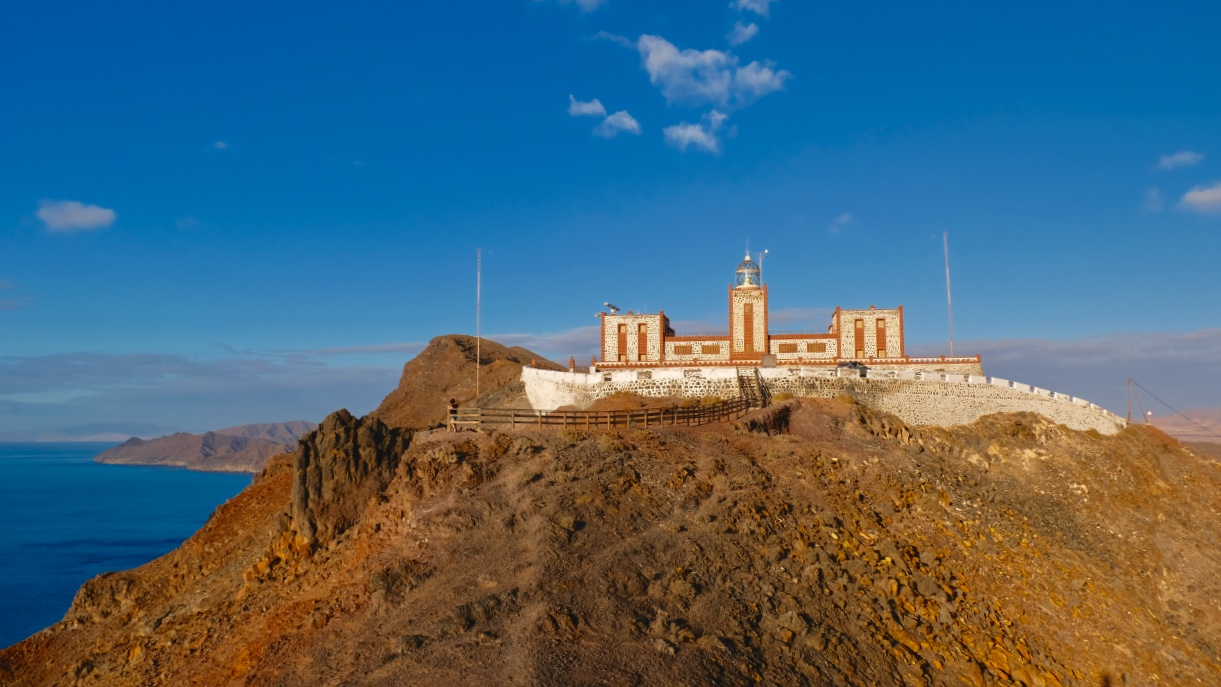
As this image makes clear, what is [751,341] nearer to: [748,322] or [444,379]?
[748,322]

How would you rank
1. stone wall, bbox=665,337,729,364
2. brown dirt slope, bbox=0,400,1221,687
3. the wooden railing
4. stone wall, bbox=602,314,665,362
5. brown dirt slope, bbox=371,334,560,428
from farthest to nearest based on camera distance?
brown dirt slope, bbox=371,334,560,428, stone wall, bbox=602,314,665,362, stone wall, bbox=665,337,729,364, the wooden railing, brown dirt slope, bbox=0,400,1221,687

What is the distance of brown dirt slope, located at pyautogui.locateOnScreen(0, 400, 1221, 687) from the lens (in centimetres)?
1634

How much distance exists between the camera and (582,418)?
2909 cm

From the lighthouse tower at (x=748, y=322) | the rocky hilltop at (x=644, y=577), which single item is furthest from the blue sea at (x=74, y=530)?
the lighthouse tower at (x=748, y=322)

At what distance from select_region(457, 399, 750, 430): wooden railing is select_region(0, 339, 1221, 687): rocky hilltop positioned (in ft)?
5.09

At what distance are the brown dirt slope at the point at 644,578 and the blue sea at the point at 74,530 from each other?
36360 mm

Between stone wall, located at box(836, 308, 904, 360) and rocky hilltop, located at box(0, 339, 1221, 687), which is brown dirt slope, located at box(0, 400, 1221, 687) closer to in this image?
rocky hilltop, located at box(0, 339, 1221, 687)

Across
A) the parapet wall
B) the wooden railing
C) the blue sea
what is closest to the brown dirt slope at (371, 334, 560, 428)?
the parapet wall

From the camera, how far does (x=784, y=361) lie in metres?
47.3

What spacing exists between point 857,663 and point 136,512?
119721 mm

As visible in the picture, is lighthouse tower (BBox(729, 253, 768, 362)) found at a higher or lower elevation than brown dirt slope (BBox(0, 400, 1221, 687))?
higher

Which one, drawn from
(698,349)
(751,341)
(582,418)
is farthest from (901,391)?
(582,418)

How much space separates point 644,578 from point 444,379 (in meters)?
51.0

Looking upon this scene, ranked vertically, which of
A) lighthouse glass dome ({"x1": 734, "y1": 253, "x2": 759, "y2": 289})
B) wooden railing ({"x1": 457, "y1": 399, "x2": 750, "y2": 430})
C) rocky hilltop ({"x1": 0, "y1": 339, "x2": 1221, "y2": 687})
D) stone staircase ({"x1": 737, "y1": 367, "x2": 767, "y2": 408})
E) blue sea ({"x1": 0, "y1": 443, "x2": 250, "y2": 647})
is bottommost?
blue sea ({"x1": 0, "y1": 443, "x2": 250, "y2": 647})
